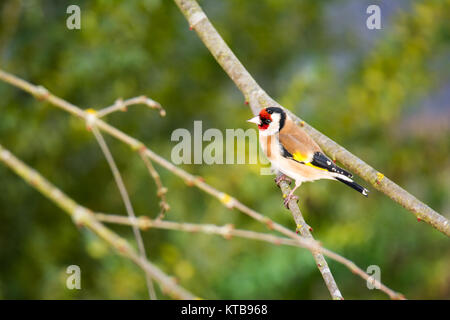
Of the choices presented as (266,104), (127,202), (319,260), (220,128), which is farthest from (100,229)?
(220,128)

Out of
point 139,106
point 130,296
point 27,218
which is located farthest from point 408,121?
point 27,218

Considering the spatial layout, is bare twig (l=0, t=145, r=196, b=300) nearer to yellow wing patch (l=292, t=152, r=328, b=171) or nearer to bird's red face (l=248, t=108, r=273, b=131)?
bird's red face (l=248, t=108, r=273, b=131)

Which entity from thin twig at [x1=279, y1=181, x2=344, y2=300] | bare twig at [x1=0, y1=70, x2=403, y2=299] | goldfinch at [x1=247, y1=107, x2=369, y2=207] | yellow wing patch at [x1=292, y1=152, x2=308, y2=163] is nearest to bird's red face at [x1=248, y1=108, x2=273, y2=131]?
goldfinch at [x1=247, y1=107, x2=369, y2=207]

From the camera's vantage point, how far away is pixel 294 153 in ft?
6.04

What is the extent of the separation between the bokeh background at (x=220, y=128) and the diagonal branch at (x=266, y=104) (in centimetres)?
123

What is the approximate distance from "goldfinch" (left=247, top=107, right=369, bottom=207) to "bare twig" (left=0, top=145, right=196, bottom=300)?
1.03 metres

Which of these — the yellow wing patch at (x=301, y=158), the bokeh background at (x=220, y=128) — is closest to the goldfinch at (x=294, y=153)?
the yellow wing patch at (x=301, y=158)

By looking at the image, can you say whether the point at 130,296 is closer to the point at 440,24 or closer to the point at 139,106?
the point at 139,106

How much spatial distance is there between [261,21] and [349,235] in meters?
1.57

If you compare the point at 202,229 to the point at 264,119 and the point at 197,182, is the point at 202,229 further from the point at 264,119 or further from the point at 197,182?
the point at 264,119

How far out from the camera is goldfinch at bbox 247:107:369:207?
1.78 metres

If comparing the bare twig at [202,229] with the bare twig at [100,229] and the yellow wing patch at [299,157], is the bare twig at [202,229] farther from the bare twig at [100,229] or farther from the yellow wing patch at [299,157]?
the yellow wing patch at [299,157]

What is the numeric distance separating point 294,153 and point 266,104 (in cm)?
26

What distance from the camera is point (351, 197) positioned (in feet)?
12.7
